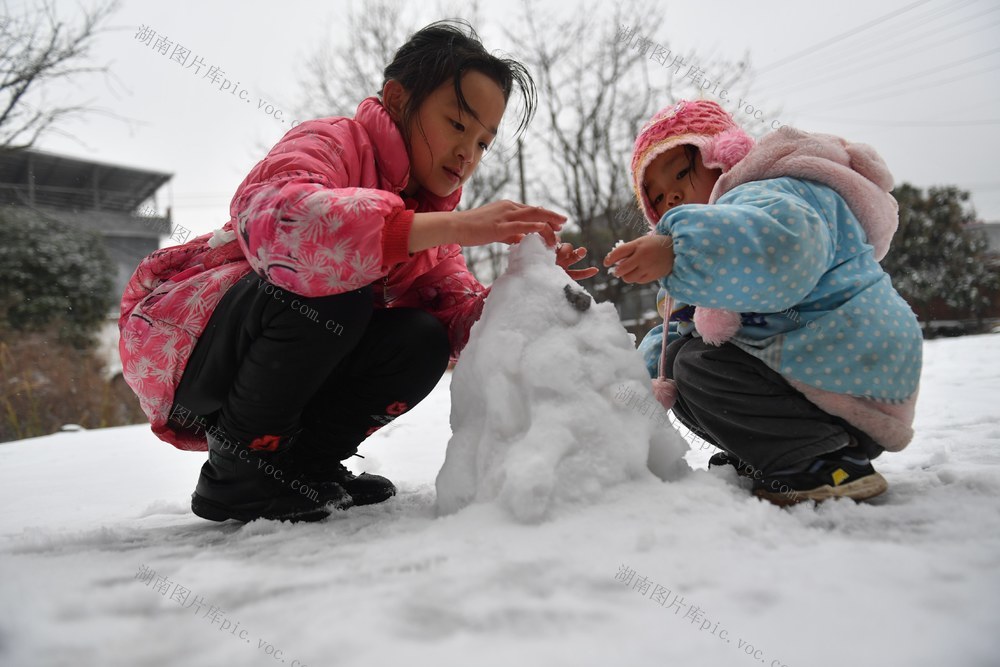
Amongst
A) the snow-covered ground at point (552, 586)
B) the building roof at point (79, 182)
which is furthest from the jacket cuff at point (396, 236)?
the building roof at point (79, 182)

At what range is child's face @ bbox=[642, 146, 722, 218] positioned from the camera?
5.33 feet

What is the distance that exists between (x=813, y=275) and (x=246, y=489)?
4.25 feet

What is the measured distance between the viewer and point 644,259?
3.62 ft

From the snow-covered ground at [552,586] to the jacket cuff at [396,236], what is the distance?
506mm

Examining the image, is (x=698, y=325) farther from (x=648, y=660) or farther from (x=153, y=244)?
(x=153, y=244)

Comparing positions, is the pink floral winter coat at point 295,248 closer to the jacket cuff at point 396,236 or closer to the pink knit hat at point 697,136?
the jacket cuff at point 396,236

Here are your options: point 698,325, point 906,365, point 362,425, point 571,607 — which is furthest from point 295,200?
point 906,365

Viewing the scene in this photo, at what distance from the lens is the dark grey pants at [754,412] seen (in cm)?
116

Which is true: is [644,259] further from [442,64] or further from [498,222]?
[442,64]

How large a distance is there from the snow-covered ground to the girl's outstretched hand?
0.52 metres

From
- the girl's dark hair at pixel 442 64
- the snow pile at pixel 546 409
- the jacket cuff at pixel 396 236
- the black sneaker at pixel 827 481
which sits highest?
the girl's dark hair at pixel 442 64

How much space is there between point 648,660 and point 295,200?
92 centimetres

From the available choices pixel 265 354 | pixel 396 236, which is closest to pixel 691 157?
pixel 396 236

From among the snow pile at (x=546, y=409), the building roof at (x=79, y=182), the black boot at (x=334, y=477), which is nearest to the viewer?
the snow pile at (x=546, y=409)
